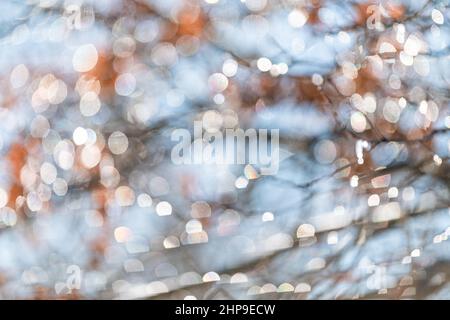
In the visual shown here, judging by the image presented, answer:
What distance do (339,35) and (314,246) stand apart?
1.28 ft

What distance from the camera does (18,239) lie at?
120cm

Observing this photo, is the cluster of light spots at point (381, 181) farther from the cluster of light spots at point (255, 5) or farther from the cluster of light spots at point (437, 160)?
the cluster of light spots at point (255, 5)

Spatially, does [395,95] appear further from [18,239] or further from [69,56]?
[18,239]

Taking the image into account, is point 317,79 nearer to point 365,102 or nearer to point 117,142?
point 365,102

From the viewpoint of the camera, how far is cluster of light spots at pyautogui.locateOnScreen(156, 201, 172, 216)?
1197 mm

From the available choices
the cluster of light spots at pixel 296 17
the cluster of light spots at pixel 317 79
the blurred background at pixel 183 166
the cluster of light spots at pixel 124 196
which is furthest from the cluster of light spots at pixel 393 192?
the cluster of light spots at pixel 124 196

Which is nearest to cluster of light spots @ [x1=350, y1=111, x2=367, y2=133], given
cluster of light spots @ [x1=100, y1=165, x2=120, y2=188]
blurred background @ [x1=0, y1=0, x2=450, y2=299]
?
blurred background @ [x1=0, y1=0, x2=450, y2=299]

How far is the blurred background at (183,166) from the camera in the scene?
120 cm

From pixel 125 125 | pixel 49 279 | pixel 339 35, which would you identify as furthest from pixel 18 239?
pixel 339 35

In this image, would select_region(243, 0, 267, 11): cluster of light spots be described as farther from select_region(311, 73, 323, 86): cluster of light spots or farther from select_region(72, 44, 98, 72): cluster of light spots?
select_region(72, 44, 98, 72): cluster of light spots

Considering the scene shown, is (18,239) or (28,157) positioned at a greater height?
(28,157)

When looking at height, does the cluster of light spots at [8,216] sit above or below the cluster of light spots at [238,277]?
above

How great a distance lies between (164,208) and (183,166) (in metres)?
0.08

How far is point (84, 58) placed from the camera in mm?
1198
